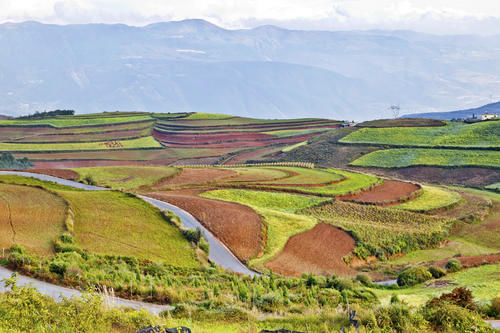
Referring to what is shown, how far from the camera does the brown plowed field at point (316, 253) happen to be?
117 ft

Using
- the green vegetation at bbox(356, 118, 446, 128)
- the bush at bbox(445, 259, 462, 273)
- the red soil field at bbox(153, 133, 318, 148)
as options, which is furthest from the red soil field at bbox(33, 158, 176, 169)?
the bush at bbox(445, 259, 462, 273)

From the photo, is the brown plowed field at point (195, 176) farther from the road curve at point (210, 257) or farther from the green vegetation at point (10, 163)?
the green vegetation at point (10, 163)

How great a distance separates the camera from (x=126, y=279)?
23047 mm

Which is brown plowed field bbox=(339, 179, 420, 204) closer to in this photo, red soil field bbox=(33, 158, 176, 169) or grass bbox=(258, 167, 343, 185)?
grass bbox=(258, 167, 343, 185)

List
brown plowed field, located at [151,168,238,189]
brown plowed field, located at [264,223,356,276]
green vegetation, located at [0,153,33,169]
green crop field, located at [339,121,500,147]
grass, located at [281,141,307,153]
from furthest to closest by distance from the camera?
1. grass, located at [281,141,307,153]
2. green crop field, located at [339,121,500,147]
3. green vegetation, located at [0,153,33,169]
4. brown plowed field, located at [151,168,238,189]
5. brown plowed field, located at [264,223,356,276]

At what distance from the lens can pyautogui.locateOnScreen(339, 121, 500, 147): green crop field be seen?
106m

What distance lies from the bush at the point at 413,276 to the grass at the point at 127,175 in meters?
34.2

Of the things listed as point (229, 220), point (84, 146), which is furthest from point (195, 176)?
point (84, 146)

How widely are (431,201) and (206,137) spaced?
86838 millimetres

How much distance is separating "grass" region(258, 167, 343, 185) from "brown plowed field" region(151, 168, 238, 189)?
7.24 metres

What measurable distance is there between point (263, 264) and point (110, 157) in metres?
81.2

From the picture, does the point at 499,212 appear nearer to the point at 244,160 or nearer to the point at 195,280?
the point at 195,280

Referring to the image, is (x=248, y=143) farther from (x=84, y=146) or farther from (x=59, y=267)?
(x=59, y=267)

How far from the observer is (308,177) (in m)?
74.2
